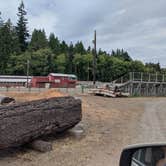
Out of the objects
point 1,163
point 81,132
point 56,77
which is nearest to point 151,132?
point 81,132

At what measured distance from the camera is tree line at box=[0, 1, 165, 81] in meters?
105

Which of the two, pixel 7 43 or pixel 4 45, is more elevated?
pixel 7 43

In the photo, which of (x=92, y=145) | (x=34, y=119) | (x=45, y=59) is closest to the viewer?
(x=34, y=119)

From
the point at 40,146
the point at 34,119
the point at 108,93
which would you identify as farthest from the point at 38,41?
the point at 40,146

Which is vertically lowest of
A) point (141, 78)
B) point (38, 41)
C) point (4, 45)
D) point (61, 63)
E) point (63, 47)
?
point (141, 78)

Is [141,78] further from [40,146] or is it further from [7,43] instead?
[7,43]

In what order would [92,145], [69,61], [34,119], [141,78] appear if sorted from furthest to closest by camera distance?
[69,61]
[141,78]
[92,145]
[34,119]

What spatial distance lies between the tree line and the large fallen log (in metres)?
85.9

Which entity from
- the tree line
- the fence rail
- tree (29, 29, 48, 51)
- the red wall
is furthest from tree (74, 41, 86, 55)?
the fence rail

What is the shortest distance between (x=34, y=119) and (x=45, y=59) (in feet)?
321

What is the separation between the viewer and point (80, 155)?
8602 mm

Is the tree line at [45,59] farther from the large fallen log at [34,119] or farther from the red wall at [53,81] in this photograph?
the large fallen log at [34,119]

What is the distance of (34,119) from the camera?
28.8 feet

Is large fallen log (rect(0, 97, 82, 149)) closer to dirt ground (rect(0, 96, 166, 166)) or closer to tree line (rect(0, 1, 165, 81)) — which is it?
dirt ground (rect(0, 96, 166, 166))
